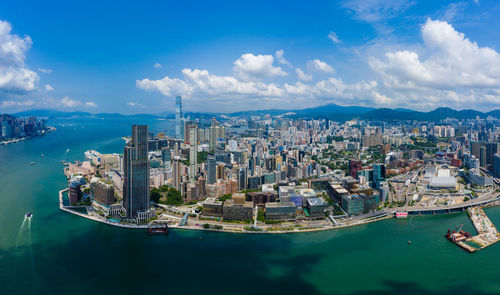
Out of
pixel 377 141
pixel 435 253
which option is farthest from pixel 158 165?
pixel 377 141

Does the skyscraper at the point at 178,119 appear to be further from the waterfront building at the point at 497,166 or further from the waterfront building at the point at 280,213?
the waterfront building at the point at 497,166

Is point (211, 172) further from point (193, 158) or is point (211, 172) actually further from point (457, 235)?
point (457, 235)

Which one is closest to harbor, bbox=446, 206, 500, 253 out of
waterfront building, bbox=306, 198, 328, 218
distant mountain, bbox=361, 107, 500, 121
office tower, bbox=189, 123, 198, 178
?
waterfront building, bbox=306, 198, 328, 218

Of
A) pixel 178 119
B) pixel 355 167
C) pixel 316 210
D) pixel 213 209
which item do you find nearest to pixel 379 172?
pixel 355 167

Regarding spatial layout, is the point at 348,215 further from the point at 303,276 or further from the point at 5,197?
the point at 5,197

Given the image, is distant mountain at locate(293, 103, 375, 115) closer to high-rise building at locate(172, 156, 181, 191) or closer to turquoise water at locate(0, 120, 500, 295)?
high-rise building at locate(172, 156, 181, 191)

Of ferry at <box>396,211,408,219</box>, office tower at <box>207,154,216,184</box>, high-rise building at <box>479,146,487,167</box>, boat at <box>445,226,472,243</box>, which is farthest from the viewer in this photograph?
high-rise building at <box>479,146,487,167</box>
